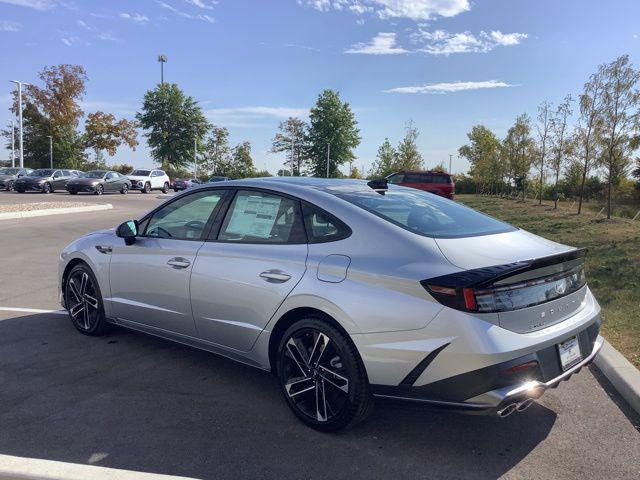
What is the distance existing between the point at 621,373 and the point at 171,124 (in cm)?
6954

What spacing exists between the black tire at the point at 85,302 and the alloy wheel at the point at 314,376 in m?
2.35

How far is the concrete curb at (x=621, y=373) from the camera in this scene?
12.4ft

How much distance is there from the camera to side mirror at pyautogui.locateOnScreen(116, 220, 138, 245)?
4.50 meters

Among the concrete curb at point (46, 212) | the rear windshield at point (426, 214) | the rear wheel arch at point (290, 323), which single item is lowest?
the concrete curb at point (46, 212)

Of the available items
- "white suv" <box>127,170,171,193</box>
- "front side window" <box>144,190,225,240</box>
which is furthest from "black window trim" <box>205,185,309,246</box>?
"white suv" <box>127,170,171,193</box>

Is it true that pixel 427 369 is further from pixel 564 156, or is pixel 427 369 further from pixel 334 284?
pixel 564 156

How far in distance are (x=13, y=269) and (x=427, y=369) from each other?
7.75m

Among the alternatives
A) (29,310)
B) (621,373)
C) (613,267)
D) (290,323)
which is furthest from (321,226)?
(613,267)

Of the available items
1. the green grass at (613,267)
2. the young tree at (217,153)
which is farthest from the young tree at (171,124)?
the green grass at (613,267)

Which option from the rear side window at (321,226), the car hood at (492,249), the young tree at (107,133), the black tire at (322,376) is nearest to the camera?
the car hood at (492,249)

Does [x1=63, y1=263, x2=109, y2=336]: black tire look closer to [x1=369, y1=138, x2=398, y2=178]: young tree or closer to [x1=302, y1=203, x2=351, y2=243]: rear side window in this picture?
[x1=302, y1=203, x2=351, y2=243]: rear side window

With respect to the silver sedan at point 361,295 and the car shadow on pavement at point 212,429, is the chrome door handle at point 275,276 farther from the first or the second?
the car shadow on pavement at point 212,429

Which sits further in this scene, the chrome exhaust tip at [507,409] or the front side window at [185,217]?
the front side window at [185,217]

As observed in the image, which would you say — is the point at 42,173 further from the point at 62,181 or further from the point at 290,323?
the point at 290,323
